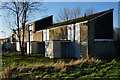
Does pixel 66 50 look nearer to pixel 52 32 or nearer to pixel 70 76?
pixel 52 32

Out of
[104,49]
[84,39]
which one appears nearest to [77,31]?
[84,39]

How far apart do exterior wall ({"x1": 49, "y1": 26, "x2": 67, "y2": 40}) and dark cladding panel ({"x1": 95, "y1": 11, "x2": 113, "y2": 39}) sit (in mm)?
5056

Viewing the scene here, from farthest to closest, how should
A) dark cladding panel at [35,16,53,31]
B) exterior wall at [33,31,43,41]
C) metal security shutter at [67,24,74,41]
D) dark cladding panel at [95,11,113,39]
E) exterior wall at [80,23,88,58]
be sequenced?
dark cladding panel at [35,16,53,31] → exterior wall at [33,31,43,41] → metal security shutter at [67,24,74,41] → dark cladding panel at [95,11,113,39] → exterior wall at [80,23,88,58]

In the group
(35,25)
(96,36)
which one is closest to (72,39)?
(96,36)

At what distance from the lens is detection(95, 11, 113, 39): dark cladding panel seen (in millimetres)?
16375

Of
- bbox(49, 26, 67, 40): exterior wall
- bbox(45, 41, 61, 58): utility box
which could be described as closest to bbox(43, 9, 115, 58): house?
bbox(45, 41, 61, 58): utility box

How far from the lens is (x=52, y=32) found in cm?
2245

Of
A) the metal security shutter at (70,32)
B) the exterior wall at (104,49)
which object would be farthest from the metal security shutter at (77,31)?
the exterior wall at (104,49)

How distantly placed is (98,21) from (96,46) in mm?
3369

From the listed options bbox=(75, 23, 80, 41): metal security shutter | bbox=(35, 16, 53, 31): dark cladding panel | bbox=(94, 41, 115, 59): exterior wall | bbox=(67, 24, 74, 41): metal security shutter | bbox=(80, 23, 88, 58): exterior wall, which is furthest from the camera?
bbox=(35, 16, 53, 31): dark cladding panel

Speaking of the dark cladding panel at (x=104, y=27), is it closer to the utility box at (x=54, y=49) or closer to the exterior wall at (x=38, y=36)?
the utility box at (x=54, y=49)

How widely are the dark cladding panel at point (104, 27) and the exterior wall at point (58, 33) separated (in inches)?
199

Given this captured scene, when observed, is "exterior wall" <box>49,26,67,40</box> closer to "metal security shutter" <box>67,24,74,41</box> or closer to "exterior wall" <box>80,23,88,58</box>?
"metal security shutter" <box>67,24,74,41</box>

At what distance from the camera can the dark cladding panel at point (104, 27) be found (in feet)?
53.7
